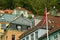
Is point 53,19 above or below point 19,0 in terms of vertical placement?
above

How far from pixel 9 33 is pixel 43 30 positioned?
18.6 meters

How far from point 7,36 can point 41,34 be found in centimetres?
1886

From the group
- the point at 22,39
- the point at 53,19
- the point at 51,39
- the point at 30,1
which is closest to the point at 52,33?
the point at 51,39

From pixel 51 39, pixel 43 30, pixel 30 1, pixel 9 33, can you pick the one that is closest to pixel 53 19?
pixel 43 30

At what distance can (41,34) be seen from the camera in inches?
2026

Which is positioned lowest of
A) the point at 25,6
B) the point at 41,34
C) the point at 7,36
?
the point at 25,6

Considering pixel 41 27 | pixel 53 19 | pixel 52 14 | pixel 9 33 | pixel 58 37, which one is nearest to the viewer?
pixel 58 37

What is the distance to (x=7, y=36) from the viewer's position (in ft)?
Result: 227

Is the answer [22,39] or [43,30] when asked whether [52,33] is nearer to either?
[43,30]

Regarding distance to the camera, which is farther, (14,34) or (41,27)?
(14,34)

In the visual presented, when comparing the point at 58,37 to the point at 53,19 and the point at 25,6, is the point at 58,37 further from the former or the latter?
the point at 25,6

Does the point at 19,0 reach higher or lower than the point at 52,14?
lower

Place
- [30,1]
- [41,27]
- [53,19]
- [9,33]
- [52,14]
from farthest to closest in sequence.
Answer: [30,1] < [9,33] < [52,14] < [53,19] < [41,27]

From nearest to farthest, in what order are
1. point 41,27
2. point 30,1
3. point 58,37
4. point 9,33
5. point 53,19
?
1. point 58,37
2. point 41,27
3. point 53,19
4. point 9,33
5. point 30,1
